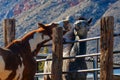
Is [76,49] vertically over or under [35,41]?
under

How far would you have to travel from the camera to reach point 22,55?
332 inches

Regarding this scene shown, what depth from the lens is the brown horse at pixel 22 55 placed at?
797 cm

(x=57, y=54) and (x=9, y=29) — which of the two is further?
(x=9, y=29)

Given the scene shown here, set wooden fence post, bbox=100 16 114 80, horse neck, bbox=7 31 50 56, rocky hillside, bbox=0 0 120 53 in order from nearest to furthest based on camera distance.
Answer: wooden fence post, bbox=100 16 114 80
horse neck, bbox=7 31 50 56
rocky hillside, bbox=0 0 120 53

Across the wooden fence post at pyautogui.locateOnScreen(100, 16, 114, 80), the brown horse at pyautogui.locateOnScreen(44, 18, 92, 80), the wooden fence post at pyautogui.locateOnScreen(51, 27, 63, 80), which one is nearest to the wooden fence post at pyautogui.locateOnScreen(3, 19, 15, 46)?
the brown horse at pyautogui.locateOnScreen(44, 18, 92, 80)

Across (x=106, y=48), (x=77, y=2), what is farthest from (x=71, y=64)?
(x=77, y=2)

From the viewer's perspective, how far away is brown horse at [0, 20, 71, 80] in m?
7.97

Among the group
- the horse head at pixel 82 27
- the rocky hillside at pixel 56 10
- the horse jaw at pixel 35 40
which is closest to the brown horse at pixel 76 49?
the horse head at pixel 82 27

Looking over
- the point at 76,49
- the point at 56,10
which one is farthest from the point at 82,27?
the point at 56,10

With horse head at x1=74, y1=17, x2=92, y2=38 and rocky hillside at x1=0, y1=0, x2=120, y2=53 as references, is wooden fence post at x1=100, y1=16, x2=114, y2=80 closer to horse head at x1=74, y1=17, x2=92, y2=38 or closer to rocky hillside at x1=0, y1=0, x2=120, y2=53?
horse head at x1=74, y1=17, x2=92, y2=38

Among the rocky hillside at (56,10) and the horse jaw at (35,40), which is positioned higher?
the rocky hillside at (56,10)

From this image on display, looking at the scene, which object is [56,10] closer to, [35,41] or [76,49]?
[76,49]

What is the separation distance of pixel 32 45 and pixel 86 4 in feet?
515

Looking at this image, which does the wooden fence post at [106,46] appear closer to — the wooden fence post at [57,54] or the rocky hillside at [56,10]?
the wooden fence post at [57,54]
